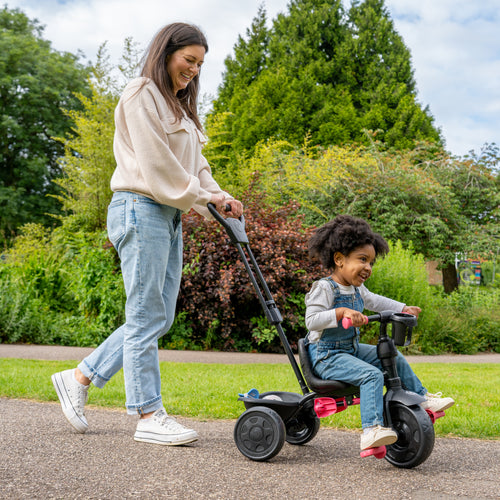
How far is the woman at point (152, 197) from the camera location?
9.98ft

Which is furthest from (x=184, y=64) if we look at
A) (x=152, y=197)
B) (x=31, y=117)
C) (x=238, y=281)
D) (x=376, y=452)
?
(x=31, y=117)

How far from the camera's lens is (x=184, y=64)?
315 centimetres

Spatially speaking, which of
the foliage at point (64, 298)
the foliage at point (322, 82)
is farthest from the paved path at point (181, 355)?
the foliage at point (322, 82)

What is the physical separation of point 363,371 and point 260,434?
61 cm

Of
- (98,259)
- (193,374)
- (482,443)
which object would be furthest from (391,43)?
(482,443)

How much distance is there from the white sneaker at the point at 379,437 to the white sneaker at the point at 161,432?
3.09ft

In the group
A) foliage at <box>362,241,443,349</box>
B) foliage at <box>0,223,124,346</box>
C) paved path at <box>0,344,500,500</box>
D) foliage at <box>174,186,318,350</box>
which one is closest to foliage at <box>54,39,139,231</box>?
foliage at <box>0,223,124,346</box>

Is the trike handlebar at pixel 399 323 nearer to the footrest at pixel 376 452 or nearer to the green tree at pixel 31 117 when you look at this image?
the footrest at pixel 376 452

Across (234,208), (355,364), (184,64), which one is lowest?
(355,364)

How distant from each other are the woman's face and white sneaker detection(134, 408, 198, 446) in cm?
181

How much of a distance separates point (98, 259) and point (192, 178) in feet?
20.0

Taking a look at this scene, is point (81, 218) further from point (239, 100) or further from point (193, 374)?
point (239, 100)

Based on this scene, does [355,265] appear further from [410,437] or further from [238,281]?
[238,281]

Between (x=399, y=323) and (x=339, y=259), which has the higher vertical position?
(x=339, y=259)
